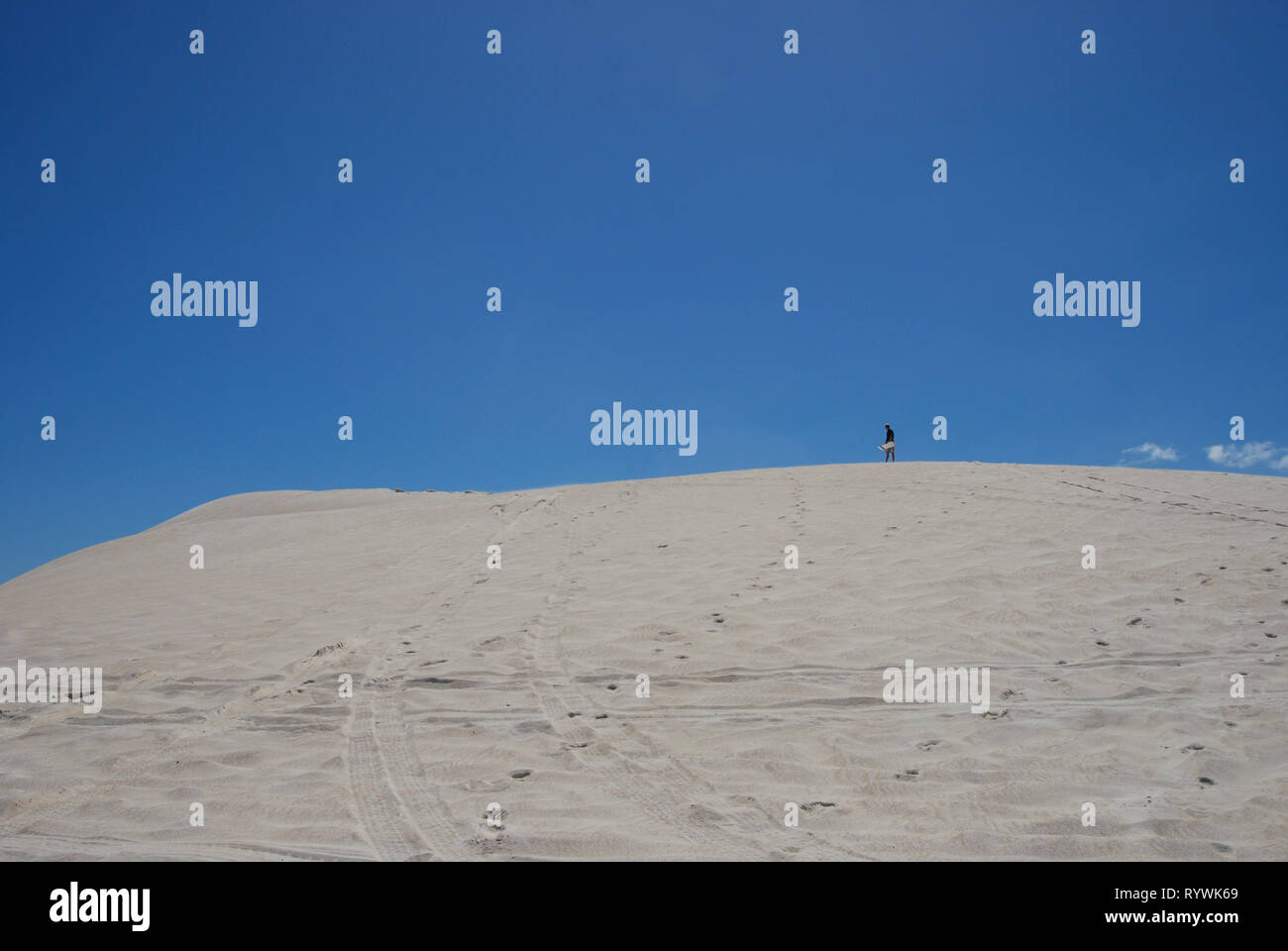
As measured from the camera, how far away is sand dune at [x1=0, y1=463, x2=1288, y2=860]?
3.97 metres

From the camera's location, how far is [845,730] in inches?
208

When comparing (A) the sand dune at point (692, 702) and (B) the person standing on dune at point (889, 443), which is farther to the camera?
(B) the person standing on dune at point (889, 443)

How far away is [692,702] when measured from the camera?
Result: 5961 mm

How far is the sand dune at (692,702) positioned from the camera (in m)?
3.97

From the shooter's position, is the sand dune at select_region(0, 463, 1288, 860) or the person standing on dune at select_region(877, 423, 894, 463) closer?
the sand dune at select_region(0, 463, 1288, 860)

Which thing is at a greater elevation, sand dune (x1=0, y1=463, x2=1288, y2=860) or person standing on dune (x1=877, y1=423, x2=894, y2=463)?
person standing on dune (x1=877, y1=423, x2=894, y2=463)

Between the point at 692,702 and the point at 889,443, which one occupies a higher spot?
the point at 889,443

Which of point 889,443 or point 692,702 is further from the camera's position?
point 889,443

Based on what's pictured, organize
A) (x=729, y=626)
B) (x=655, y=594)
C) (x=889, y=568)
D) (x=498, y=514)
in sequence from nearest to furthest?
(x=729, y=626), (x=655, y=594), (x=889, y=568), (x=498, y=514)
